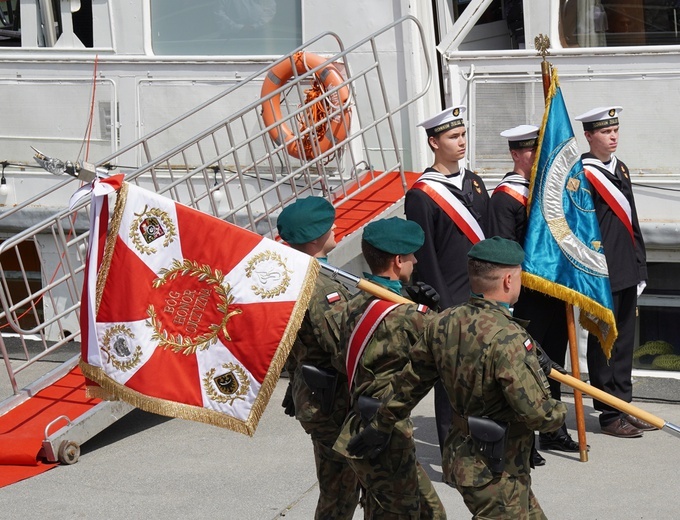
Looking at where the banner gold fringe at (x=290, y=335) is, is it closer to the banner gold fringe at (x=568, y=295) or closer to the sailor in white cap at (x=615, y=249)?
the banner gold fringe at (x=568, y=295)

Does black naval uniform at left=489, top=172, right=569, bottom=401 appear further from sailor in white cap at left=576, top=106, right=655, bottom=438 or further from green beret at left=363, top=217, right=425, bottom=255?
green beret at left=363, top=217, right=425, bottom=255

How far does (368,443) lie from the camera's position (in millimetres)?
4109

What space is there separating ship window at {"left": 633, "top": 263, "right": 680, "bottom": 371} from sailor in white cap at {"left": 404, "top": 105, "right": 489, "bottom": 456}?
7.37 ft

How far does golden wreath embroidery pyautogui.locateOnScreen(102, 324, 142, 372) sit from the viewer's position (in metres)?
4.68

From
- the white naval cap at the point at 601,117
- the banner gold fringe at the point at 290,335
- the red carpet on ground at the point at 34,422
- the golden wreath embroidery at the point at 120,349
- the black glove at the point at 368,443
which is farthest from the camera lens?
the red carpet on ground at the point at 34,422

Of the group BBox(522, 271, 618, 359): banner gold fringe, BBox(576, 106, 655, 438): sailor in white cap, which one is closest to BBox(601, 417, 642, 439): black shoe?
BBox(576, 106, 655, 438): sailor in white cap

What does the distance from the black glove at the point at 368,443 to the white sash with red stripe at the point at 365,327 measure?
263 millimetres

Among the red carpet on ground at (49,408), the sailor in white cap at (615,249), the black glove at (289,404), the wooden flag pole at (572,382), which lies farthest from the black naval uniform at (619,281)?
→ the black glove at (289,404)

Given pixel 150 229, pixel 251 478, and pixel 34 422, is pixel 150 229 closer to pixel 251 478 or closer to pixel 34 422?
pixel 251 478

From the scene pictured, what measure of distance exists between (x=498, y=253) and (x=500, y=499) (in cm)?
89

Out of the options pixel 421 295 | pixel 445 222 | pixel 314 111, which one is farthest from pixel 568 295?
pixel 314 111

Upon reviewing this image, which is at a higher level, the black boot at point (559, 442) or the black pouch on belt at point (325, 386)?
the black pouch on belt at point (325, 386)

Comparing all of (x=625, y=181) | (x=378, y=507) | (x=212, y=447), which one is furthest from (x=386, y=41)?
(x=378, y=507)

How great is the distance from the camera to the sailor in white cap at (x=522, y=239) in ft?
19.8
